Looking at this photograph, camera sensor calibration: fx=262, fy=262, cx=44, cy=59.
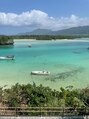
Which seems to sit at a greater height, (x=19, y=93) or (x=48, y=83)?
(x=19, y=93)

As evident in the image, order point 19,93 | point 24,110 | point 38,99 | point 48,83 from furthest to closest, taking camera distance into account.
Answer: point 48,83, point 19,93, point 38,99, point 24,110

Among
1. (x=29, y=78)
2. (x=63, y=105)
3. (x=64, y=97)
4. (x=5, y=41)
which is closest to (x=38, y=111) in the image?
(x=63, y=105)

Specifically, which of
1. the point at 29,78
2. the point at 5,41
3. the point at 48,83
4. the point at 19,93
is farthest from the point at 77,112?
the point at 5,41

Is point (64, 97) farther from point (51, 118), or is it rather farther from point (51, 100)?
point (51, 118)

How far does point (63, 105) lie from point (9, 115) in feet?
9.05

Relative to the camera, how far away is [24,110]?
40.1ft

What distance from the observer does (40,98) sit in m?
13.8

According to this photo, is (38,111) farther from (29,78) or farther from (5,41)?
(5,41)

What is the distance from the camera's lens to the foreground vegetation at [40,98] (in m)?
13.0

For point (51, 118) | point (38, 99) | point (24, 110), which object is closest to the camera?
point (51, 118)

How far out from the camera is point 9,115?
1162 centimetres

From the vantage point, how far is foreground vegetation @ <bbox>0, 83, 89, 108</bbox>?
1303 centimetres

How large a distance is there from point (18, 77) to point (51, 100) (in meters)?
16.1

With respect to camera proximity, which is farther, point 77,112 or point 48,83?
point 48,83
